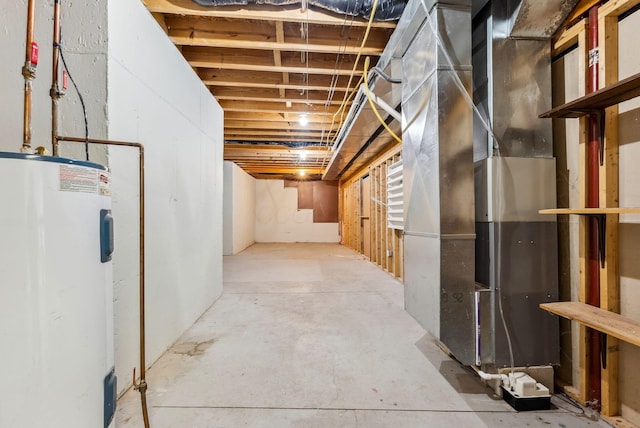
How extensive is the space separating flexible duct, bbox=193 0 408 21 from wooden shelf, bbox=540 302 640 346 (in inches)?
76.9

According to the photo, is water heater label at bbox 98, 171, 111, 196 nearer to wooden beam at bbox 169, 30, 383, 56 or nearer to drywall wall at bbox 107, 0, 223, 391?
drywall wall at bbox 107, 0, 223, 391

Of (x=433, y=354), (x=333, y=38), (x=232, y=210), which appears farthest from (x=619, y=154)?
(x=232, y=210)

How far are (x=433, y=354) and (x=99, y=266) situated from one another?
198cm

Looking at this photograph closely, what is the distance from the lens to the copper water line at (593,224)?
1.31m

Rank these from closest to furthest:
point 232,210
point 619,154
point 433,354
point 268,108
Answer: point 619,154
point 433,354
point 268,108
point 232,210

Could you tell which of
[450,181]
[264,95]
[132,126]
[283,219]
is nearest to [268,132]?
[264,95]

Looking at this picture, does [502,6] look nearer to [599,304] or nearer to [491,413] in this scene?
[599,304]

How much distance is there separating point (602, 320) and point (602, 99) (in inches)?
37.3

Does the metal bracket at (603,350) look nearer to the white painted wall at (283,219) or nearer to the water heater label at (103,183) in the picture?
the water heater label at (103,183)

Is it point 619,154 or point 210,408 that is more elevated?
point 619,154

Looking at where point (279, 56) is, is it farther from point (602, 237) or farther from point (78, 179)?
point (602, 237)

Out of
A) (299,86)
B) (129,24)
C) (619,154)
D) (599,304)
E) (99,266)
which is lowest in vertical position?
(599,304)

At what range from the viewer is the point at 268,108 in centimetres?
352

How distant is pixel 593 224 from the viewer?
1.36m
